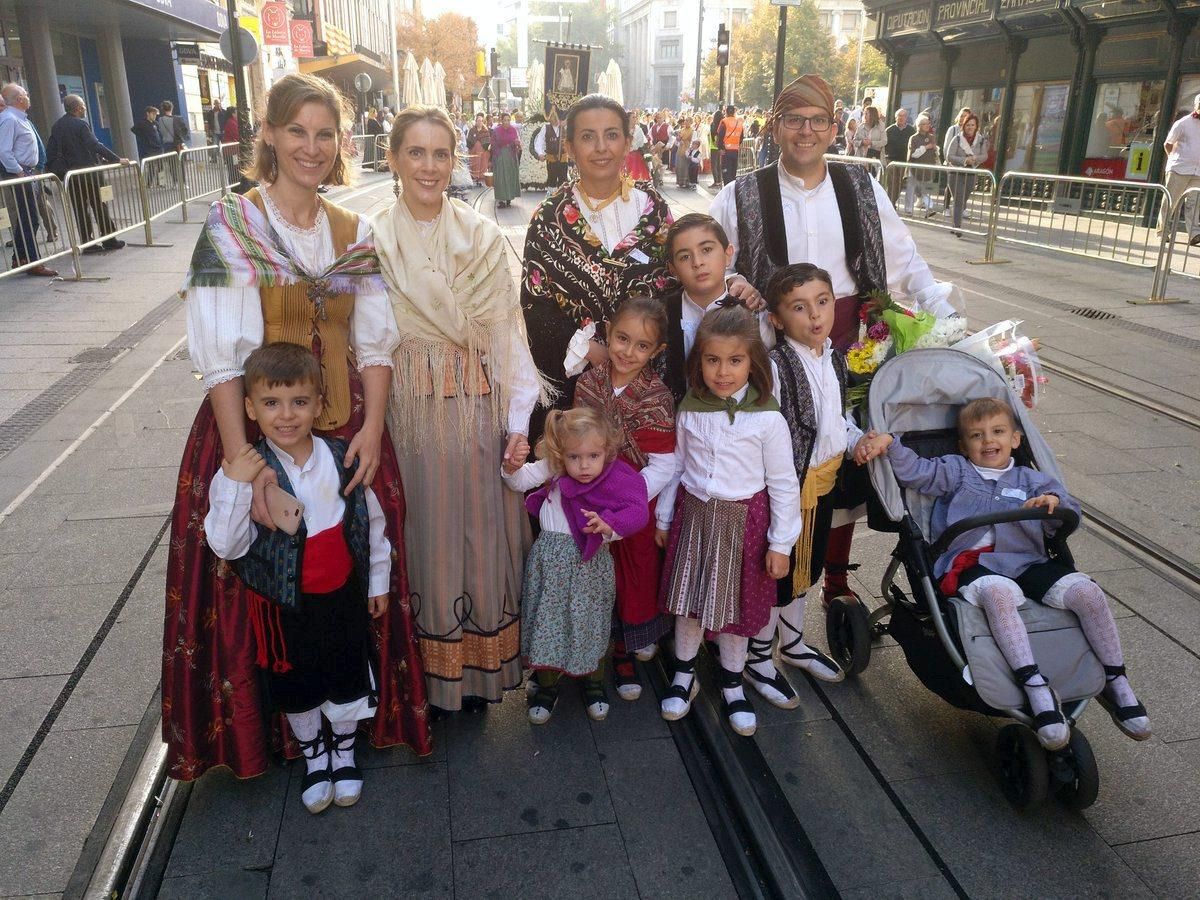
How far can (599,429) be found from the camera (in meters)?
2.88

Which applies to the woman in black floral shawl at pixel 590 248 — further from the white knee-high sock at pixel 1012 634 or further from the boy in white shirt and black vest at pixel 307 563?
the white knee-high sock at pixel 1012 634

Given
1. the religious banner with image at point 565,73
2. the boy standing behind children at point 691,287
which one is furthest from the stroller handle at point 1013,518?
the religious banner with image at point 565,73

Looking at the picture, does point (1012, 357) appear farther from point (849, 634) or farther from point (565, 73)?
point (565, 73)

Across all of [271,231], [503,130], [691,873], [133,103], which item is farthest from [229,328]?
[133,103]

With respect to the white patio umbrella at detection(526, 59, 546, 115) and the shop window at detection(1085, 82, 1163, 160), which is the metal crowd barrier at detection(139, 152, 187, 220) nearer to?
the white patio umbrella at detection(526, 59, 546, 115)

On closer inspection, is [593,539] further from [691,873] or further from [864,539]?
[864,539]

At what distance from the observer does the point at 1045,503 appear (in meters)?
2.86

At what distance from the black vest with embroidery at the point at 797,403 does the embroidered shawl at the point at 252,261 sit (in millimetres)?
1384

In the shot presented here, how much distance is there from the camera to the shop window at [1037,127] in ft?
55.9

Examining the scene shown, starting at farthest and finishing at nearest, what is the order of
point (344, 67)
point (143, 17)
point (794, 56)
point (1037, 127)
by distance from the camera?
1. point (794, 56)
2. point (344, 67)
3. point (143, 17)
4. point (1037, 127)

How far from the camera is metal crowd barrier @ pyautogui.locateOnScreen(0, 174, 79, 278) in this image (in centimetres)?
948

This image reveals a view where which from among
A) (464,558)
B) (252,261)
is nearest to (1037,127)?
(464,558)

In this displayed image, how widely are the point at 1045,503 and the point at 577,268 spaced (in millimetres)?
1721

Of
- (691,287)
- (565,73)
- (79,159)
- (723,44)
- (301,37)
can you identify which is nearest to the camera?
(691,287)
